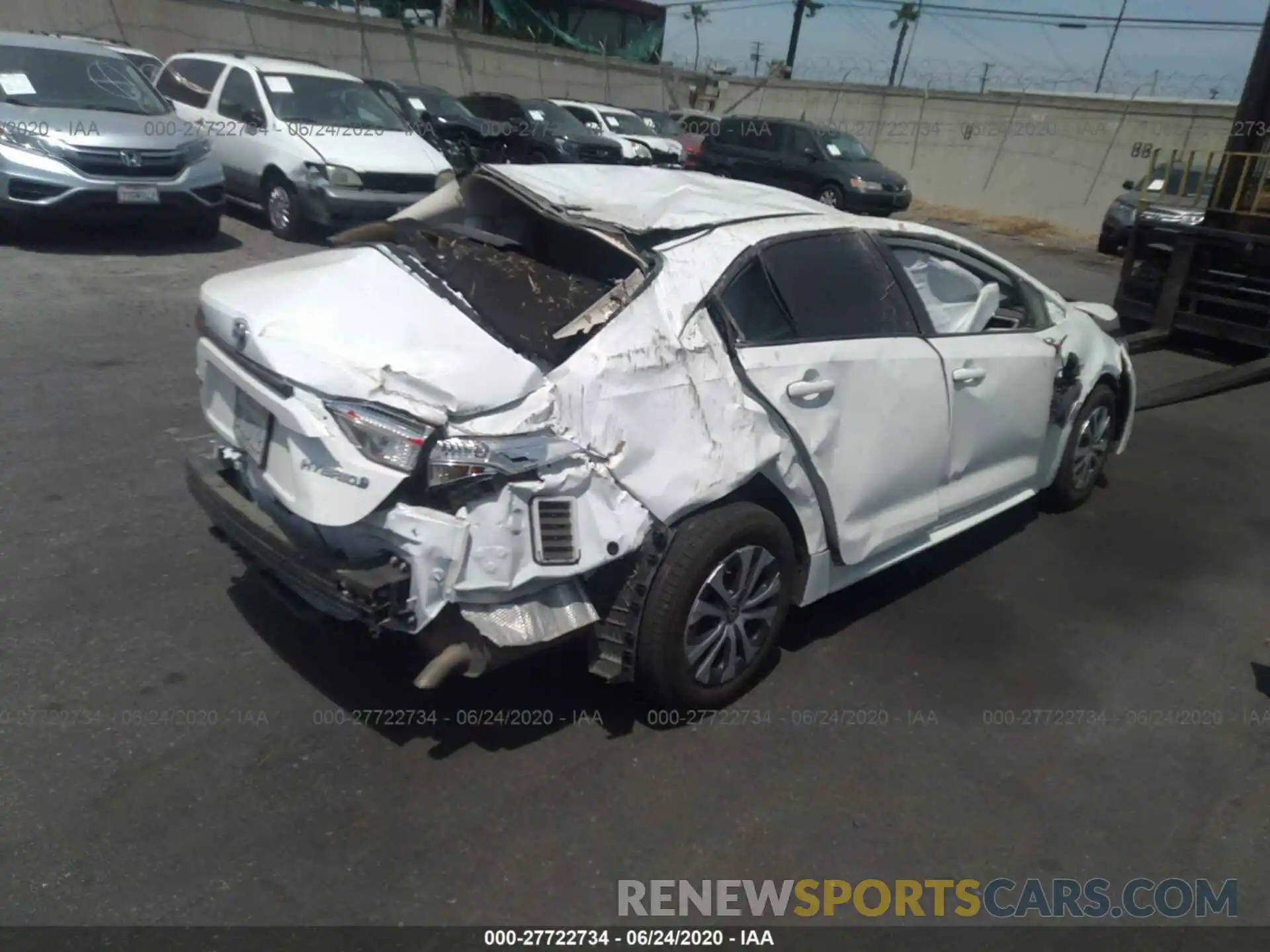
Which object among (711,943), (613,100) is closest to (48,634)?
(711,943)

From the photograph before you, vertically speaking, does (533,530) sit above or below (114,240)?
above

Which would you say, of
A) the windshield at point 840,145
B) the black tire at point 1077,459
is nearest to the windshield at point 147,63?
the windshield at point 840,145

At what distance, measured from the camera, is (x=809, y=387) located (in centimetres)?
349

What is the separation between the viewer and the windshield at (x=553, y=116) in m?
19.2

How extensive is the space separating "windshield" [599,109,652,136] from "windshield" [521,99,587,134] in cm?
114

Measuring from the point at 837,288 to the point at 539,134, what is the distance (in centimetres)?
1626

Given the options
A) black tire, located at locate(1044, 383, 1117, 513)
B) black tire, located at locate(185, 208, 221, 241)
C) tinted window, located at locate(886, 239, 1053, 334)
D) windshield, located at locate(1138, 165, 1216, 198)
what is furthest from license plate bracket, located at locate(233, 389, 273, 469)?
windshield, located at locate(1138, 165, 1216, 198)

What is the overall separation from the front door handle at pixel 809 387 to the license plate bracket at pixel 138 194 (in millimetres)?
7695

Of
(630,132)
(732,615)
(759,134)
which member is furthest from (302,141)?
(759,134)

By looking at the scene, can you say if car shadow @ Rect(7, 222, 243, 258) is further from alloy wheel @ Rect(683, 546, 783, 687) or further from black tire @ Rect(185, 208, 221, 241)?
alloy wheel @ Rect(683, 546, 783, 687)

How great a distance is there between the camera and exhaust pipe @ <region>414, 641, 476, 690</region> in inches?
114

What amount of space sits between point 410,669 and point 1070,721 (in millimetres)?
2445

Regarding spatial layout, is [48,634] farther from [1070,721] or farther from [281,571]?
[1070,721]

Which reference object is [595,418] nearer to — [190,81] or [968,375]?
[968,375]
